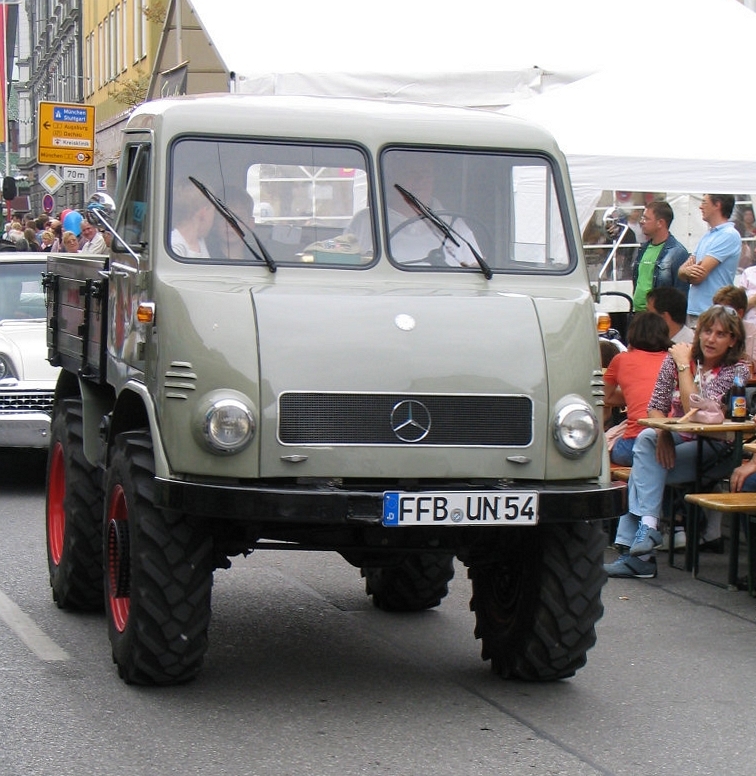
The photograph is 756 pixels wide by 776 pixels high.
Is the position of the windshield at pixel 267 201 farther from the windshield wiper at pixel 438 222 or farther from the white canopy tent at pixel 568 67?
the white canopy tent at pixel 568 67

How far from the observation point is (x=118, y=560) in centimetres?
625

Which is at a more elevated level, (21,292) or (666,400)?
(21,292)

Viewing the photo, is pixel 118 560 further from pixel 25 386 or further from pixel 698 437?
pixel 25 386

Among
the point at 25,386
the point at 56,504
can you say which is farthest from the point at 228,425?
the point at 25,386

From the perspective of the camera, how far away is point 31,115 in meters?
88.6

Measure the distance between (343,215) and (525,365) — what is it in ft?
3.72

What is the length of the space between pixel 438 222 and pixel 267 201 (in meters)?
0.72

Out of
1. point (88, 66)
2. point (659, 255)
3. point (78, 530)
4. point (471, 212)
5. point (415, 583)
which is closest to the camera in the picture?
point (471, 212)

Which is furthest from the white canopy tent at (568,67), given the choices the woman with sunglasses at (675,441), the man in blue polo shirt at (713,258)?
the woman with sunglasses at (675,441)

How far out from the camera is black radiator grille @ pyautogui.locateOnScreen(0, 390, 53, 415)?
38.7ft

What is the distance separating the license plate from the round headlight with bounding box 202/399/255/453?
56 cm

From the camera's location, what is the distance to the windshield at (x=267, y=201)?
6.35 meters

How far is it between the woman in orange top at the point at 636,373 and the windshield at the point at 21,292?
5469 millimetres

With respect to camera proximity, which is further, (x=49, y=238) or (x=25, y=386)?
(x=49, y=238)
